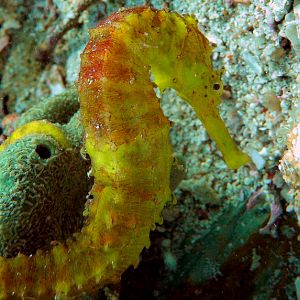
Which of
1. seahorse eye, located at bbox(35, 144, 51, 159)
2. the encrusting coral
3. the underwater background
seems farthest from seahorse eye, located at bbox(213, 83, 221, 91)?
seahorse eye, located at bbox(35, 144, 51, 159)

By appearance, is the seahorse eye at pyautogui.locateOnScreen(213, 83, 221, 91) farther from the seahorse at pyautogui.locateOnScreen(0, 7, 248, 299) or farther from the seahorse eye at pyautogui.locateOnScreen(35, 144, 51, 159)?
the seahorse eye at pyautogui.locateOnScreen(35, 144, 51, 159)

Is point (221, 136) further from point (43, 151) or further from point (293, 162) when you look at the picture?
point (43, 151)

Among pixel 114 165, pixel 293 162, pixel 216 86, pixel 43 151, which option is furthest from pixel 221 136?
pixel 43 151

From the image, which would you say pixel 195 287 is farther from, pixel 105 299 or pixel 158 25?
pixel 158 25

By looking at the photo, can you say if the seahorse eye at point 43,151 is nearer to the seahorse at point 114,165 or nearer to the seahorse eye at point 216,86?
the seahorse at point 114,165

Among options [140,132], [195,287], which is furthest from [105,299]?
[140,132]

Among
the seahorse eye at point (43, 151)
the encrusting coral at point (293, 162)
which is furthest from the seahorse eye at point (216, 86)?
the seahorse eye at point (43, 151)

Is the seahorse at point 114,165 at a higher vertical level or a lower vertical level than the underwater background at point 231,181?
higher

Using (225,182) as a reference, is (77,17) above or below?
above

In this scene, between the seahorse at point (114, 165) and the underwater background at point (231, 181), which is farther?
the underwater background at point (231, 181)
